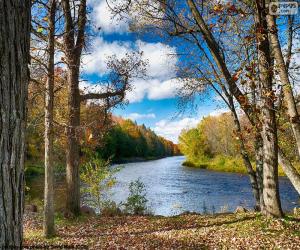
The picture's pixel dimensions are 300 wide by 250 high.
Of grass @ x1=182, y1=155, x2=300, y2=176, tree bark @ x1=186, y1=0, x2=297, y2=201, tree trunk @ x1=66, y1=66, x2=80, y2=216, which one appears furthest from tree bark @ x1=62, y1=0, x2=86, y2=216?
grass @ x1=182, y1=155, x2=300, y2=176

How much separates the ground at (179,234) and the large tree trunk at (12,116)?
5.54 meters

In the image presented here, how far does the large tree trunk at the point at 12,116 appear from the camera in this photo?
79.1 inches

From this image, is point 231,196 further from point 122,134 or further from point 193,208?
point 122,134

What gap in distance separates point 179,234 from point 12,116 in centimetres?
727

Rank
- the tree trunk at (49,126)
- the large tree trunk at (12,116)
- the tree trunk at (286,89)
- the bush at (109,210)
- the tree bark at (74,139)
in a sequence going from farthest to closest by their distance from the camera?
the bush at (109,210)
the tree bark at (74,139)
the tree trunk at (49,126)
the tree trunk at (286,89)
the large tree trunk at (12,116)

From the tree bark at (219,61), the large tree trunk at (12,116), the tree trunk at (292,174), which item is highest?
the tree bark at (219,61)

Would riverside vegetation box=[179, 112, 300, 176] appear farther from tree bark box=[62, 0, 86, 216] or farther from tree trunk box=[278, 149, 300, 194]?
tree trunk box=[278, 149, 300, 194]

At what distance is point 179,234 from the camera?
854cm

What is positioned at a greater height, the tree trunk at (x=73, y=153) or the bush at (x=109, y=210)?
the tree trunk at (x=73, y=153)

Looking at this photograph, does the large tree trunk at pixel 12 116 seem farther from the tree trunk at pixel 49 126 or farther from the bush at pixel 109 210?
the bush at pixel 109 210

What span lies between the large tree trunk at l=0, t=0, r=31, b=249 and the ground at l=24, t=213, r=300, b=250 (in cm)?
554

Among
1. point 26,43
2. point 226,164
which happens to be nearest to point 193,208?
point 26,43

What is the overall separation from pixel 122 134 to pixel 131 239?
8254 cm

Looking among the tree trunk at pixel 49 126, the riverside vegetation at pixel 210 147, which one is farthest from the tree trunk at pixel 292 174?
the riverside vegetation at pixel 210 147
